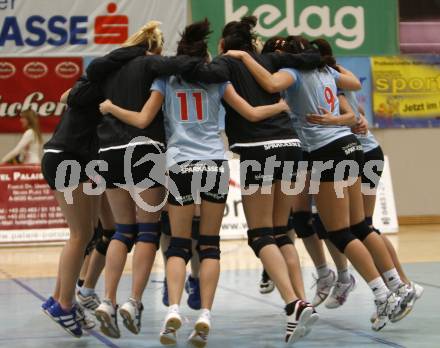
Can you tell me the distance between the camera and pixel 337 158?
207 inches

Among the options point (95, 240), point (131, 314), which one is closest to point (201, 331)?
point (131, 314)

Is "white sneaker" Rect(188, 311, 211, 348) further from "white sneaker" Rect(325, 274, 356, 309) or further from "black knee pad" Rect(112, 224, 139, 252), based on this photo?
"white sneaker" Rect(325, 274, 356, 309)

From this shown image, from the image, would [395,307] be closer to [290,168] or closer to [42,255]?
[290,168]

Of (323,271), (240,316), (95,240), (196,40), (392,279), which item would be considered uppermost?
(196,40)

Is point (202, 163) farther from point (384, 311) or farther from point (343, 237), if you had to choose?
point (384, 311)

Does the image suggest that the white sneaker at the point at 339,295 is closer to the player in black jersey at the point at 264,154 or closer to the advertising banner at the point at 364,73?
the player in black jersey at the point at 264,154

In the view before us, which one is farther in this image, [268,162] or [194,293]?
[194,293]

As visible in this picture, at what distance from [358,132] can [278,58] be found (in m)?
1.03

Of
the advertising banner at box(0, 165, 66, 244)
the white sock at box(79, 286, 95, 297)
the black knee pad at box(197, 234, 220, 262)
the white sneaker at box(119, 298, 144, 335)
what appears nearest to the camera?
the white sneaker at box(119, 298, 144, 335)

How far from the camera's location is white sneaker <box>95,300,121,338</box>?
471cm

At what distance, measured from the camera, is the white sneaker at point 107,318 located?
185 inches

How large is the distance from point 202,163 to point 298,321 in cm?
98

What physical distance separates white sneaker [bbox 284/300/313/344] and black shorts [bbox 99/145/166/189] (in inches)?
40.5

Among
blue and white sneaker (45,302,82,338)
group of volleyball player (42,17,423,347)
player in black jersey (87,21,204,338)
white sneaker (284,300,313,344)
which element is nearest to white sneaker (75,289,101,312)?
group of volleyball player (42,17,423,347)
